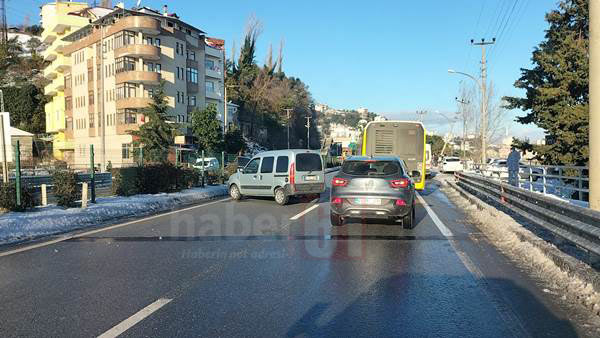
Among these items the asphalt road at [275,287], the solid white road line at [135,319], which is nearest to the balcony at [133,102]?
the asphalt road at [275,287]

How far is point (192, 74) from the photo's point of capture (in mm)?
61562

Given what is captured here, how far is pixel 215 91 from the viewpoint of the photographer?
67.8 meters

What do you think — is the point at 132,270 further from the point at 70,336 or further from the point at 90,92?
the point at 90,92

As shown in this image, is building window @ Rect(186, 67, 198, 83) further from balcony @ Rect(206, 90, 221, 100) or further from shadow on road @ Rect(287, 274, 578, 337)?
shadow on road @ Rect(287, 274, 578, 337)

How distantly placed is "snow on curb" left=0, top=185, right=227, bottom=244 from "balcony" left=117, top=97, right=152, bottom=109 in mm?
37673

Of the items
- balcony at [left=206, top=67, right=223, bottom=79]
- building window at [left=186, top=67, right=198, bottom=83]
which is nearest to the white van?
building window at [left=186, top=67, right=198, bottom=83]

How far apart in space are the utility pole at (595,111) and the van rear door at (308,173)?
10.4 metres

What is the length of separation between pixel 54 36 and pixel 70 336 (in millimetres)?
84776

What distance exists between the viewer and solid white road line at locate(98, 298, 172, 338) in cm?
448

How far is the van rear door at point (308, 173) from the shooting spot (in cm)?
1667

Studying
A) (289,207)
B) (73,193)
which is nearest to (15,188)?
(73,193)

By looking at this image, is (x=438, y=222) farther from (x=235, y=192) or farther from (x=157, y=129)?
(x=157, y=129)

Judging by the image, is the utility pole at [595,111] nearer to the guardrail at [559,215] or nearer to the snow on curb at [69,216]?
the guardrail at [559,215]

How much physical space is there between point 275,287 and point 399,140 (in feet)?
50.7
